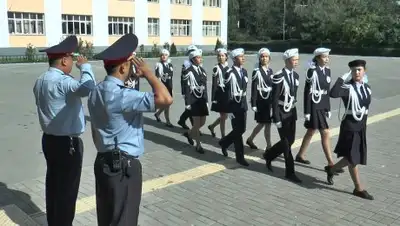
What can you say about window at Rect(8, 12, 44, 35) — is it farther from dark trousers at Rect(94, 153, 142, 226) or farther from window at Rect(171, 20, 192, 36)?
dark trousers at Rect(94, 153, 142, 226)

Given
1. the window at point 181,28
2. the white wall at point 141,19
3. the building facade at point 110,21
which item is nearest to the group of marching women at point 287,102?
the building facade at point 110,21

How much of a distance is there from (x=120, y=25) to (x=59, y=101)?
127ft

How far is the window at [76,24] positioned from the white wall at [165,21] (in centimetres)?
794

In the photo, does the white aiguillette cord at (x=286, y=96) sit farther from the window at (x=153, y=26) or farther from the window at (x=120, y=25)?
the window at (x=153, y=26)

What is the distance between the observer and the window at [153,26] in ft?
143

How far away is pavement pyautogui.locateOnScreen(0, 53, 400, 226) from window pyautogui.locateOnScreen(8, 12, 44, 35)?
92.5 ft

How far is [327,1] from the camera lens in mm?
58281

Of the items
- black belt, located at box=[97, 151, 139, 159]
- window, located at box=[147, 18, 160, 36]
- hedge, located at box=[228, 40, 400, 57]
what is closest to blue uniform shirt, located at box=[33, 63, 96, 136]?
Answer: black belt, located at box=[97, 151, 139, 159]

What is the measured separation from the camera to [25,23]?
3519cm

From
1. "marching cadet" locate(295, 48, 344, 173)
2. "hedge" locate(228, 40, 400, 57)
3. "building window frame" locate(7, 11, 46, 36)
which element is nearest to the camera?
"marching cadet" locate(295, 48, 344, 173)

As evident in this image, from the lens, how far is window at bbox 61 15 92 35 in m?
37.4

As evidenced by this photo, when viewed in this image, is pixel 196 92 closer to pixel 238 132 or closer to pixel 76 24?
pixel 238 132

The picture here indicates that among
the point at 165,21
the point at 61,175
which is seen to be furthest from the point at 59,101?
the point at 165,21

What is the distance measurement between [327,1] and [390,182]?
5612 centimetres
